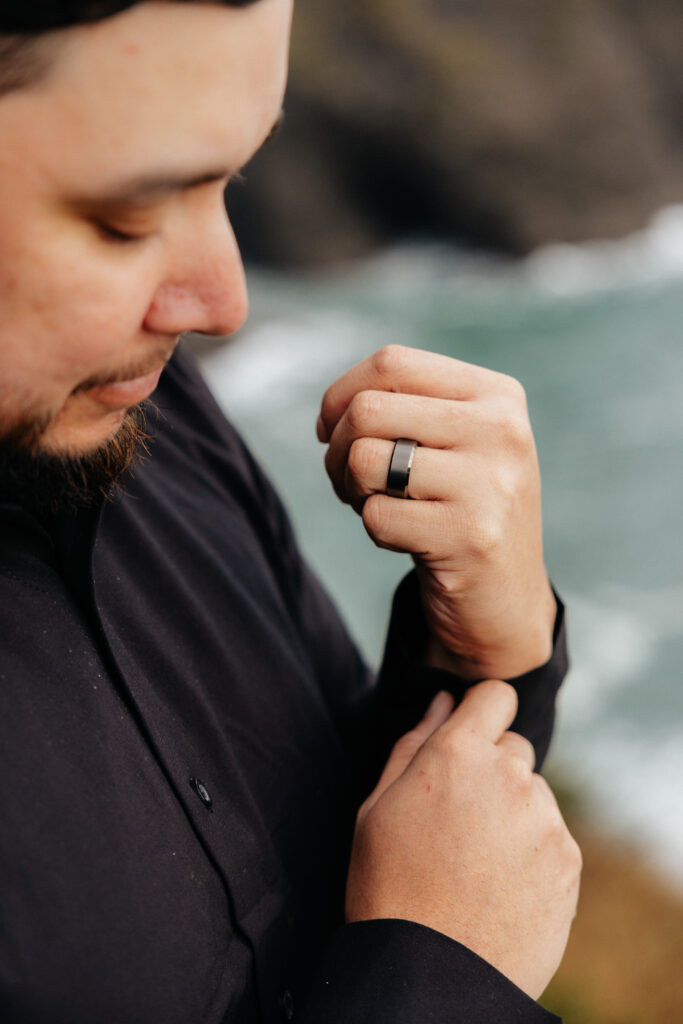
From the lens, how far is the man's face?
87cm

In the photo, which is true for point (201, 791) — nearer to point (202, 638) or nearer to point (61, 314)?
point (202, 638)

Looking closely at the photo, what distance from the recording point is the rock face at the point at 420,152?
980 cm

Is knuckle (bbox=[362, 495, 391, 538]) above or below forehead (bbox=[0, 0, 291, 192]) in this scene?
below

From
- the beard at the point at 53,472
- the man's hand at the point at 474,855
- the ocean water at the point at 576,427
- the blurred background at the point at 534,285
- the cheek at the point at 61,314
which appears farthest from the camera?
the blurred background at the point at 534,285

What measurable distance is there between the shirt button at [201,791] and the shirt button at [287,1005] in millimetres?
240

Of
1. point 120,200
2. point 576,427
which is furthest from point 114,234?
point 576,427

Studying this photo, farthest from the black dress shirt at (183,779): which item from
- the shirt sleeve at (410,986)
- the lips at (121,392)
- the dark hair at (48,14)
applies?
the dark hair at (48,14)

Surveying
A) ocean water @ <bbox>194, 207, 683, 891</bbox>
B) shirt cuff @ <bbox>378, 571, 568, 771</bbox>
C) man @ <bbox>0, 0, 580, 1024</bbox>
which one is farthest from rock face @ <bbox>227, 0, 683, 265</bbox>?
man @ <bbox>0, 0, 580, 1024</bbox>

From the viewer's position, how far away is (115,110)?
34.6 inches

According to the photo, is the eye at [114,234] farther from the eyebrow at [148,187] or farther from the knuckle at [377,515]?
the knuckle at [377,515]

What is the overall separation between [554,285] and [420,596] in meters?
8.43

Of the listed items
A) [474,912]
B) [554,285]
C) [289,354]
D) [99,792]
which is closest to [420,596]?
[474,912]

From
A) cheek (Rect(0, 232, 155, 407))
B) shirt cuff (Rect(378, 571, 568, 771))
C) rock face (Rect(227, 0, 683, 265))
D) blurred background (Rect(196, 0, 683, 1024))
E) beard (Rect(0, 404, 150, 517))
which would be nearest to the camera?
cheek (Rect(0, 232, 155, 407))

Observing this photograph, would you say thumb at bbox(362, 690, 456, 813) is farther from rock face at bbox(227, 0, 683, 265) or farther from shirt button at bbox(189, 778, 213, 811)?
rock face at bbox(227, 0, 683, 265)
